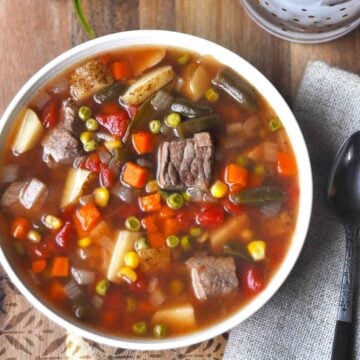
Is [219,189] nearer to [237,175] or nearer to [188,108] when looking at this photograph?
[237,175]

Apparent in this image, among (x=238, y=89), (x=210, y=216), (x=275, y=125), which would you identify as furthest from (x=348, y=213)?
(x=238, y=89)

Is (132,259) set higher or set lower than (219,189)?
lower

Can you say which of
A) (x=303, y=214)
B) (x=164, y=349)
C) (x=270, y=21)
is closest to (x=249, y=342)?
(x=164, y=349)

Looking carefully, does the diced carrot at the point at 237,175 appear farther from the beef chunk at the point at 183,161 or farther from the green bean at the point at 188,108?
the green bean at the point at 188,108

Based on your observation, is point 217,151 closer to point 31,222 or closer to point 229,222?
point 229,222

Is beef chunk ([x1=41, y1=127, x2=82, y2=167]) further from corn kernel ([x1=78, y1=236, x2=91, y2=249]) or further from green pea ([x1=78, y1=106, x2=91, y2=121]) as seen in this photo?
corn kernel ([x1=78, y1=236, x2=91, y2=249])

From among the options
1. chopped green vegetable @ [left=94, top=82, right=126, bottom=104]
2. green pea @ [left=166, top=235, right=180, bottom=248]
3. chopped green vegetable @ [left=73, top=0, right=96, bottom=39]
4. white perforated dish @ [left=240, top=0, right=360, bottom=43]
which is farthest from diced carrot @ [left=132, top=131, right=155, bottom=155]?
white perforated dish @ [left=240, top=0, right=360, bottom=43]
